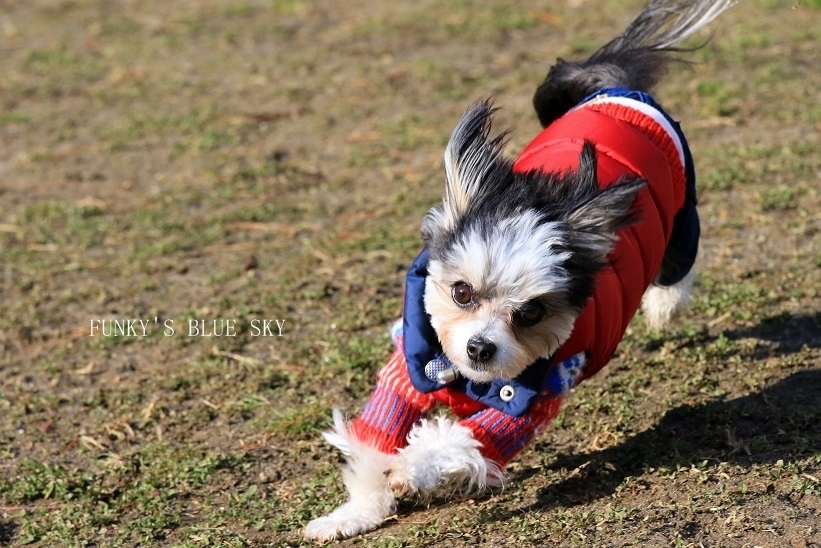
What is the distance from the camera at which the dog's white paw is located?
12.5 ft

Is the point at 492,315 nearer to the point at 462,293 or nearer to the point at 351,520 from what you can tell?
the point at 462,293

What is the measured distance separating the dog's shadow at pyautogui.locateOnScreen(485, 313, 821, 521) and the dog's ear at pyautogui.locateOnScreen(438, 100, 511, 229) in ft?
3.31

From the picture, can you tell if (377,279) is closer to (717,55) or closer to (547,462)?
(547,462)

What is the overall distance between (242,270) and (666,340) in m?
2.28

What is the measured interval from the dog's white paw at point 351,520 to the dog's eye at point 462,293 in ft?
2.30

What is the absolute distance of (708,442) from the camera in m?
4.24

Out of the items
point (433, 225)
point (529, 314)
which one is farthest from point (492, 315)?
point (433, 225)

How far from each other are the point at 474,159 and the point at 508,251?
36cm

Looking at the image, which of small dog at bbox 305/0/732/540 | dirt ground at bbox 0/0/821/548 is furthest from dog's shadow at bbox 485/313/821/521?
small dog at bbox 305/0/732/540

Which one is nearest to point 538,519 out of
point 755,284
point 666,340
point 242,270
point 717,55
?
point 666,340

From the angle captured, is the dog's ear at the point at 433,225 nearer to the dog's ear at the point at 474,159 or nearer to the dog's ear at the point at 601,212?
the dog's ear at the point at 474,159

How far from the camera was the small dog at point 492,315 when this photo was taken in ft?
11.8

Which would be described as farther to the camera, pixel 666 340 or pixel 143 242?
pixel 143 242

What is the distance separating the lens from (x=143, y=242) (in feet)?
21.8
